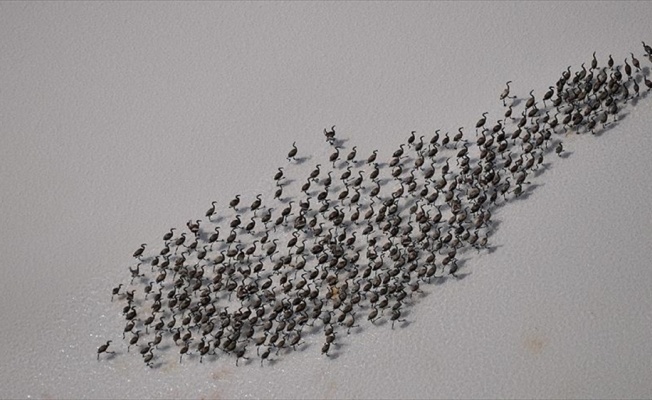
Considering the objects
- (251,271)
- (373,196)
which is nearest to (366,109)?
(373,196)

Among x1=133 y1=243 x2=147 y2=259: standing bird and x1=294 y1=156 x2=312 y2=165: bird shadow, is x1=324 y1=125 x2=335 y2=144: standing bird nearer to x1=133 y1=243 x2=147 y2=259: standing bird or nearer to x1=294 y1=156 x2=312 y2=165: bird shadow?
x1=294 y1=156 x2=312 y2=165: bird shadow

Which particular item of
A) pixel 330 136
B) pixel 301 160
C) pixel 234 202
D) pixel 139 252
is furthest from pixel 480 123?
pixel 139 252

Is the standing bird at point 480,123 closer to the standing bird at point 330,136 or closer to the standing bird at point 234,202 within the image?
the standing bird at point 330,136

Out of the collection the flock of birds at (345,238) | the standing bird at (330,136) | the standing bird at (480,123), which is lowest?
the flock of birds at (345,238)

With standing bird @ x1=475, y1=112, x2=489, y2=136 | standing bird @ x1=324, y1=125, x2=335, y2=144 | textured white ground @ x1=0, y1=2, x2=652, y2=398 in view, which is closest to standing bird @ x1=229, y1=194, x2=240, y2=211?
textured white ground @ x1=0, y1=2, x2=652, y2=398

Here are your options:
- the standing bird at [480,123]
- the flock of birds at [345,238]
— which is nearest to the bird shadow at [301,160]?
the flock of birds at [345,238]
